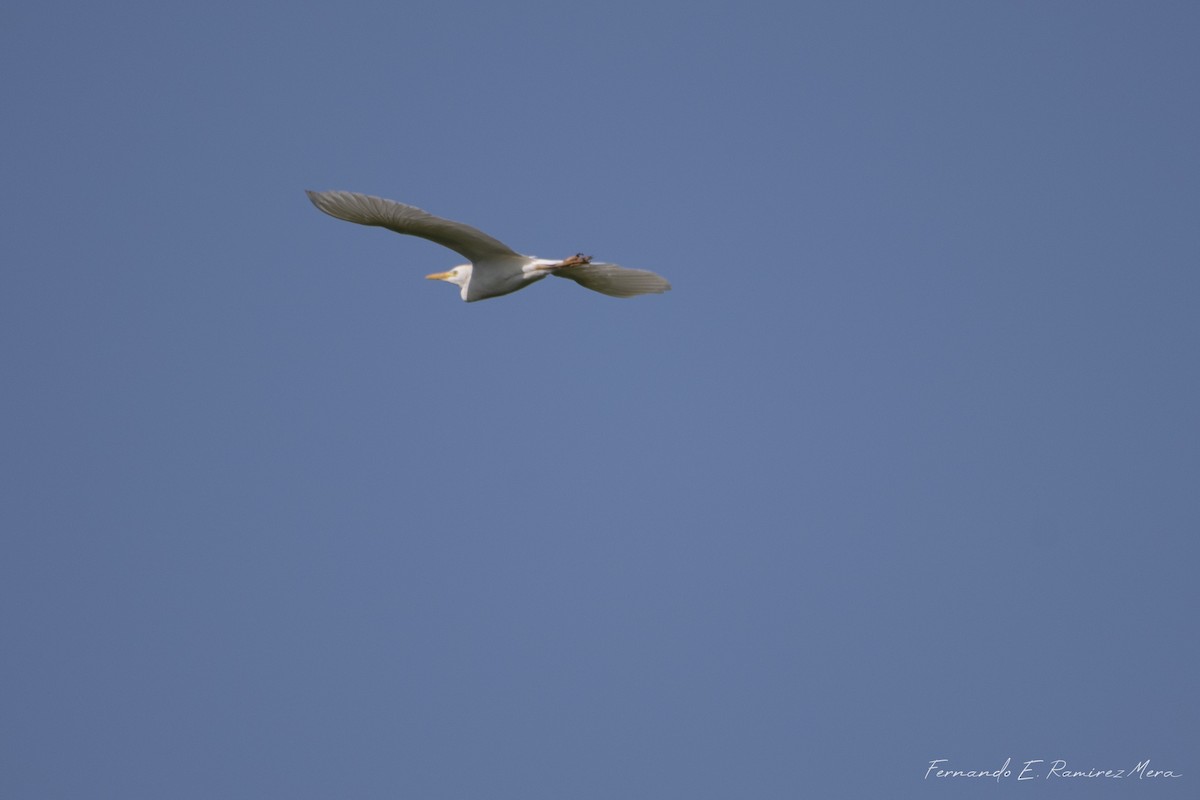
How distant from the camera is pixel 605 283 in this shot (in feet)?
67.7

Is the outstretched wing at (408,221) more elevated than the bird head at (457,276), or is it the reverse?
the outstretched wing at (408,221)

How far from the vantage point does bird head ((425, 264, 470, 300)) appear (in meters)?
21.2

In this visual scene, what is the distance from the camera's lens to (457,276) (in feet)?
71.5

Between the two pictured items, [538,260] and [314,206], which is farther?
[538,260]

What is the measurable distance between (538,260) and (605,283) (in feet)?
4.40

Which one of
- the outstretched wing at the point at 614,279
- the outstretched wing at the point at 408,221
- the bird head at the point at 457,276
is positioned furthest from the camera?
the bird head at the point at 457,276

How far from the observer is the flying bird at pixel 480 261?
1767cm

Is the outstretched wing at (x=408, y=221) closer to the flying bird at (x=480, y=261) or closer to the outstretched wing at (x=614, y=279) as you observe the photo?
the flying bird at (x=480, y=261)

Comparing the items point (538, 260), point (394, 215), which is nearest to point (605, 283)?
point (538, 260)

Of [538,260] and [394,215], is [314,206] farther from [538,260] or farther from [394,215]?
[538,260]

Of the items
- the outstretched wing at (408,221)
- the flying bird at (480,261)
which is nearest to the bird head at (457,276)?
the flying bird at (480,261)

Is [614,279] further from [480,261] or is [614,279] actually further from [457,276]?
[457,276]

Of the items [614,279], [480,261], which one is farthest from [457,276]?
[614,279]

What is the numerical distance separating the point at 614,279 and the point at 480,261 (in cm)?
214
